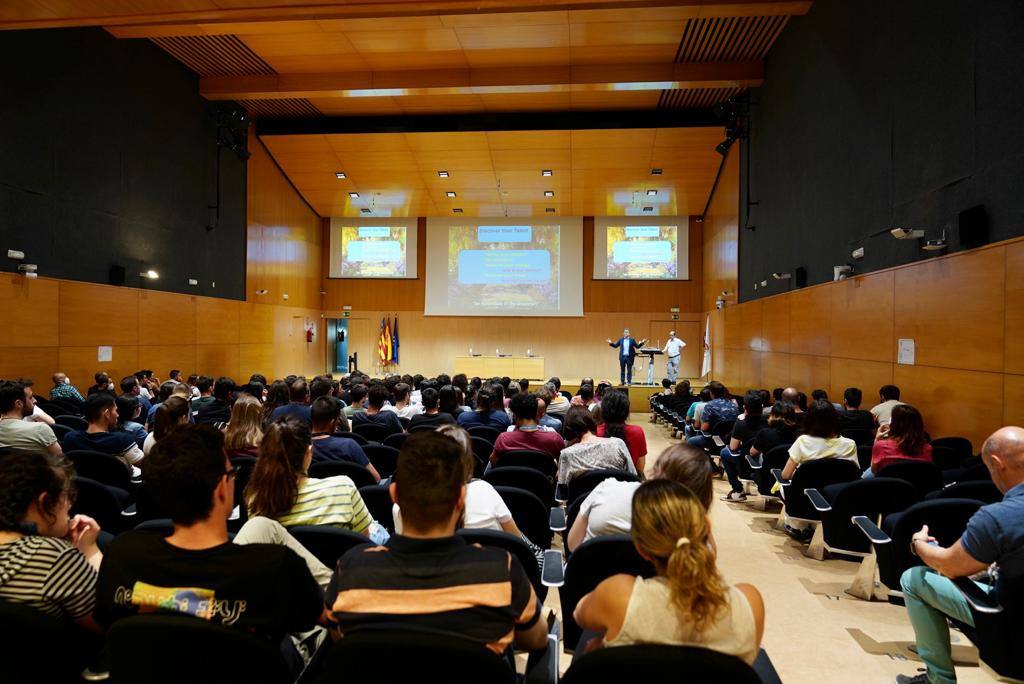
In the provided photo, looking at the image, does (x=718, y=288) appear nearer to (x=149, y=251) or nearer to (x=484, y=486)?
(x=149, y=251)

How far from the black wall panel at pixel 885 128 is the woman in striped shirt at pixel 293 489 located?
527cm

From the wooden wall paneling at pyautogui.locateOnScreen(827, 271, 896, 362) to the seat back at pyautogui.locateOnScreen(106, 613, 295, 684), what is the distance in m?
7.00

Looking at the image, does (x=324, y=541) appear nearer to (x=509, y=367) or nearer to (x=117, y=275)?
(x=117, y=275)

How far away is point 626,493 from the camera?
8.07 feet

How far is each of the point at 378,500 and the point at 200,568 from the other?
165 centimetres

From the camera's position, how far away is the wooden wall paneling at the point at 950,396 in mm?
4961

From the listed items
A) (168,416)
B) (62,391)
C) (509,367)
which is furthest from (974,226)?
(509,367)

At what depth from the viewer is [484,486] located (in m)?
2.68

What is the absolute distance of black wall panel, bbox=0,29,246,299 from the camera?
822cm

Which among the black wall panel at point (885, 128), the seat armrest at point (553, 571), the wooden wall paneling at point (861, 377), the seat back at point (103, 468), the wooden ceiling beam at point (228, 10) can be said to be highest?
the wooden ceiling beam at point (228, 10)

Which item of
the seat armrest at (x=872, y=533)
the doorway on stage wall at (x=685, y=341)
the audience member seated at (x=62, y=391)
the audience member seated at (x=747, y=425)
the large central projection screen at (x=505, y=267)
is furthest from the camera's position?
the large central projection screen at (x=505, y=267)

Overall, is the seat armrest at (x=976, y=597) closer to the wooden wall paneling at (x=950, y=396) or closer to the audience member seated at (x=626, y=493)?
the audience member seated at (x=626, y=493)

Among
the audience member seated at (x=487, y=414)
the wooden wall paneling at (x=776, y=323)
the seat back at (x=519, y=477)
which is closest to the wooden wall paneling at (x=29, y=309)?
the audience member seated at (x=487, y=414)

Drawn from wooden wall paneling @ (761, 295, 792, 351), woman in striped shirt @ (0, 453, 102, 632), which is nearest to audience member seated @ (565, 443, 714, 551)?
woman in striped shirt @ (0, 453, 102, 632)
